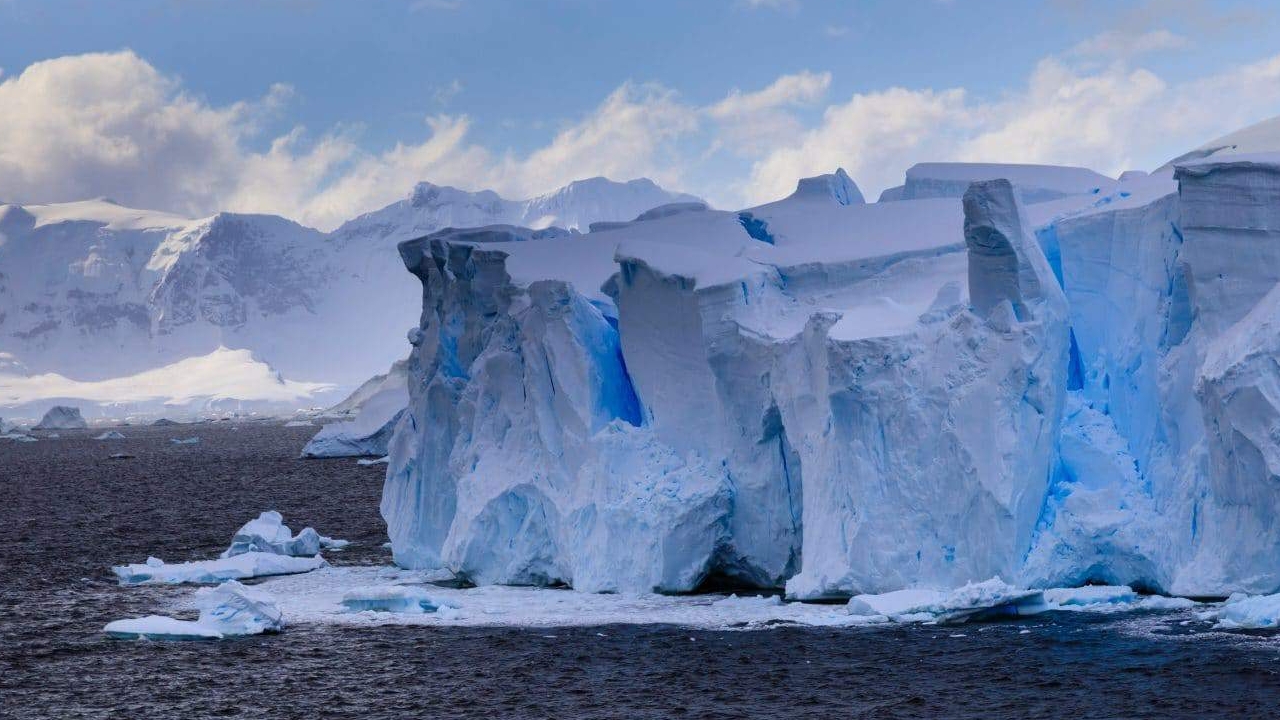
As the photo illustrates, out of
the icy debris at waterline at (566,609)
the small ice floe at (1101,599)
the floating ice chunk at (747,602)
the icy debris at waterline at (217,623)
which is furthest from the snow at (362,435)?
the small ice floe at (1101,599)

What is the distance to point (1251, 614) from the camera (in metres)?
14.9

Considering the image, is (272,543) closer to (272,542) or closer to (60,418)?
(272,542)

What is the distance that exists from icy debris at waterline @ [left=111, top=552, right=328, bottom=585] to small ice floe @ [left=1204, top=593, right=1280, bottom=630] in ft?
45.1

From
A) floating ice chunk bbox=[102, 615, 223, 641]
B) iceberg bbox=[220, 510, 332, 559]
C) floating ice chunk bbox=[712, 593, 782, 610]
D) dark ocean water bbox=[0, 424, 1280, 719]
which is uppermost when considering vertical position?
iceberg bbox=[220, 510, 332, 559]

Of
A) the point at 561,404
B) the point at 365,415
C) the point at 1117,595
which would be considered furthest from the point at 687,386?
the point at 365,415

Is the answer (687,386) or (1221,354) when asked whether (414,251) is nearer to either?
(687,386)

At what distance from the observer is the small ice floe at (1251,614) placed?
1484cm

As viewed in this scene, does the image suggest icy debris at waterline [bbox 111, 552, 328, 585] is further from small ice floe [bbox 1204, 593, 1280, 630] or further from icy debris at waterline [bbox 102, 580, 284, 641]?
small ice floe [bbox 1204, 593, 1280, 630]

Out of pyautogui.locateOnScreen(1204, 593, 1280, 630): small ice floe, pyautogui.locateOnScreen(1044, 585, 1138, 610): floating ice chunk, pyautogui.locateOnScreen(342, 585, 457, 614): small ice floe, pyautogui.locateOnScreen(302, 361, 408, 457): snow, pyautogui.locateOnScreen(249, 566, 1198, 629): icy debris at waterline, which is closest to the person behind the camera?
pyautogui.locateOnScreen(1204, 593, 1280, 630): small ice floe

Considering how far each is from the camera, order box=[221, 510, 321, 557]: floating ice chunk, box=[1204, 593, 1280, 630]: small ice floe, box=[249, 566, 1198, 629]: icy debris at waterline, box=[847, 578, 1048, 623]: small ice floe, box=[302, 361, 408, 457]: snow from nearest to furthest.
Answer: box=[1204, 593, 1280, 630]: small ice floe
box=[847, 578, 1048, 623]: small ice floe
box=[249, 566, 1198, 629]: icy debris at waterline
box=[221, 510, 321, 557]: floating ice chunk
box=[302, 361, 408, 457]: snow

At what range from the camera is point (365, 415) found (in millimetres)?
61875

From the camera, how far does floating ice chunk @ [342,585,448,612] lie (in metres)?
18.7

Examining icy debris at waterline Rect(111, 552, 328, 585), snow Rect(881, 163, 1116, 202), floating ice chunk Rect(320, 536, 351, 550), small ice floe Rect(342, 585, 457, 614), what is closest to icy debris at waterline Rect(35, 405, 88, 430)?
floating ice chunk Rect(320, 536, 351, 550)

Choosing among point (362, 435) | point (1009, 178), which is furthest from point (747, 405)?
point (362, 435)
